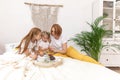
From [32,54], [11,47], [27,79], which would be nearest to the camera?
[27,79]

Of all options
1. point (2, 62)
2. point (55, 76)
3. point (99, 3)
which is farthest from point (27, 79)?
point (99, 3)

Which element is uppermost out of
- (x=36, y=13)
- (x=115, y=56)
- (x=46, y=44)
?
(x=36, y=13)

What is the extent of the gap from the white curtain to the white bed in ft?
5.19

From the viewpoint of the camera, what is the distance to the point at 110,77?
7.79ft

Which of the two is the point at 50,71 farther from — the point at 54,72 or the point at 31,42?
the point at 31,42

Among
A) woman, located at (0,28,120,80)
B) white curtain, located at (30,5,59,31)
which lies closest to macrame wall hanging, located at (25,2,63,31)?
white curtain, located at (30,5,59,31)

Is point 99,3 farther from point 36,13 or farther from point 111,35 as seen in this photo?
point 36,13

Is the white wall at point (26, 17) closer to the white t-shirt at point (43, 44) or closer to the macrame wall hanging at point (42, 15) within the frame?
the macrame wall hanging at point (42, 15)

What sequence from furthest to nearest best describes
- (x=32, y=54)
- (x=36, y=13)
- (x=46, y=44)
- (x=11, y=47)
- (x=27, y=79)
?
(x=36, y=13) < (x=11, y=47) < (x=46, y=44) < (x=32, y=54) < (x=27, y=79)

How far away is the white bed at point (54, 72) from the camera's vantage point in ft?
7.58

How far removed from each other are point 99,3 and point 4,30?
1.85 m

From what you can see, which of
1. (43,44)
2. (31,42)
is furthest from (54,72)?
(43,44)

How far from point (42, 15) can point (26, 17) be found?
1.15 feet

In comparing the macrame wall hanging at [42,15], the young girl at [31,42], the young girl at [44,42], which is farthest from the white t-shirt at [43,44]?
the macrame wall hanging at [42,15]
